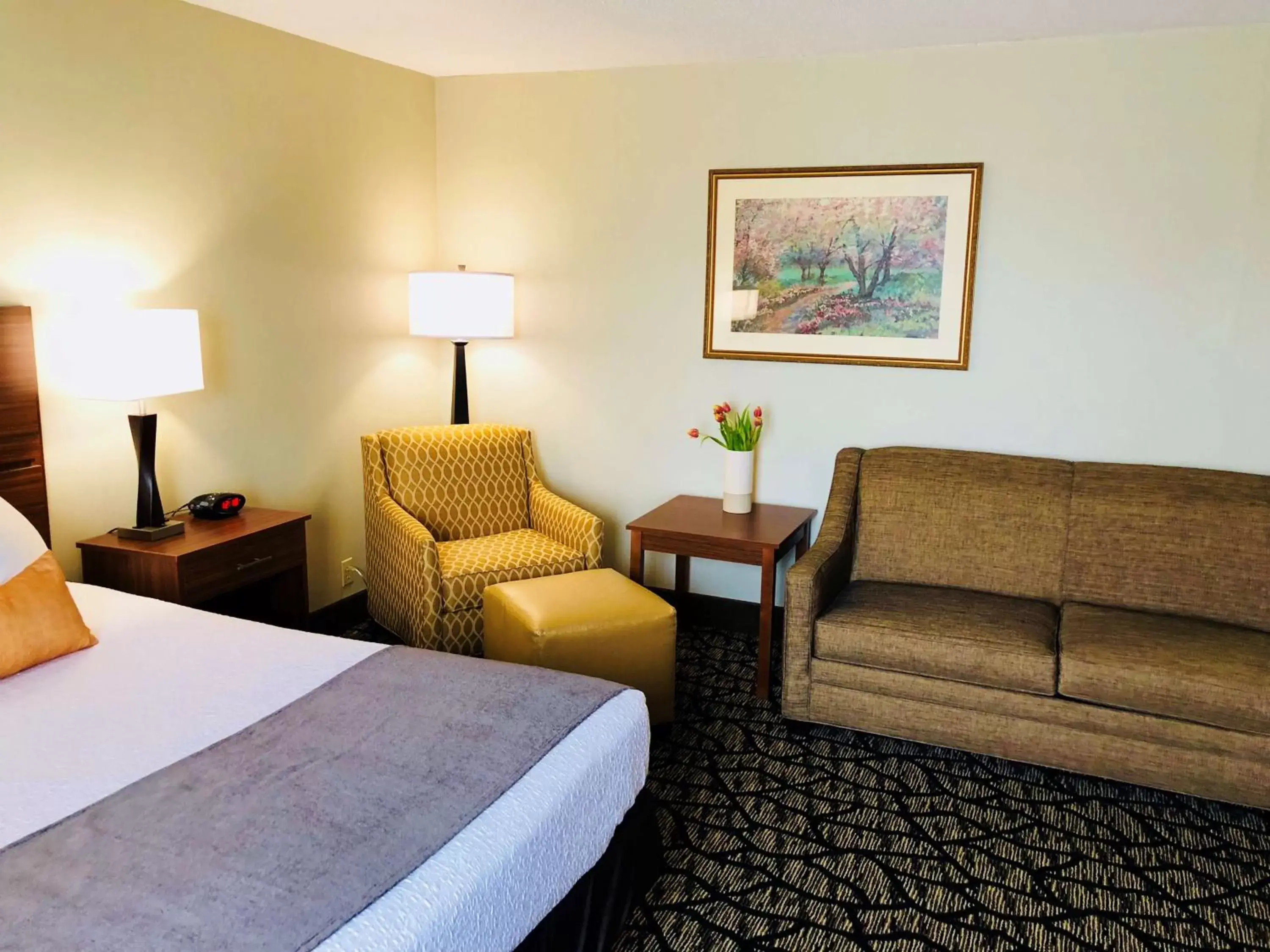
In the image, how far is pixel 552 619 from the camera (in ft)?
10.1

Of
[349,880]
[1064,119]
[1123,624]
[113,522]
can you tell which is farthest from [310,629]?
[1064,119]

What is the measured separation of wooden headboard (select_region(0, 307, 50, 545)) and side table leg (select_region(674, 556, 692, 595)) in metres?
2.43

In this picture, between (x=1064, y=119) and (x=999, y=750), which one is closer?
(x=999, y=750)

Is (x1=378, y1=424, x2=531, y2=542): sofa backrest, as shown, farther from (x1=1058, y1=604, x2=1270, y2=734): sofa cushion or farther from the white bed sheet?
(x1=1058, y1=604, x2=1270, y2=734): sofa cushion

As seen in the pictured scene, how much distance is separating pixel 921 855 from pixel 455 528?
2.28 m

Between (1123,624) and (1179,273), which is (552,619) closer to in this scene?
(1123,624)

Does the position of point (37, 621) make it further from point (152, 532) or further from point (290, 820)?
point (290, 820)

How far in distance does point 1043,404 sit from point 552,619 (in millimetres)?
2037

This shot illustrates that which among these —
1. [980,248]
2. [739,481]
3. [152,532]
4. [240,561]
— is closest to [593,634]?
[739,481]

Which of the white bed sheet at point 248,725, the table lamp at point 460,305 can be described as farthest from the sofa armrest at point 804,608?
the table lamp at point 460,305

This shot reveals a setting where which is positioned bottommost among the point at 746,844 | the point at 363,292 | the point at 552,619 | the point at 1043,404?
the point at 746,844

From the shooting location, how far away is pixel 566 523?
401 cm

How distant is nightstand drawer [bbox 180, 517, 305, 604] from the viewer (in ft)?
9.89

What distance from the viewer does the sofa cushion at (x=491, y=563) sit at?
3.61 metres
